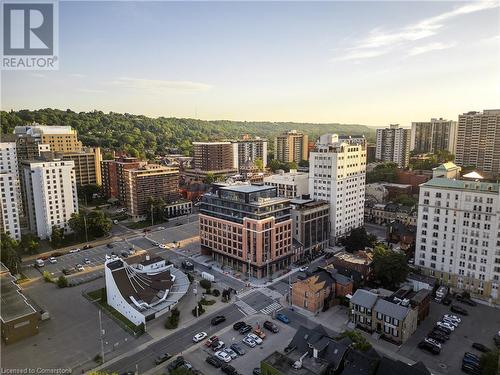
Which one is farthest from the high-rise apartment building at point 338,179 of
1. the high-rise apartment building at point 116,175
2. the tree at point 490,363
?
the high-rise apartment building at point 116,175

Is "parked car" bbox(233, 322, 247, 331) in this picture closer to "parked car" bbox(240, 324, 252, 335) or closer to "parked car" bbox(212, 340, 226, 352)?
"parked car" bbox(240, 324, 252, 335)

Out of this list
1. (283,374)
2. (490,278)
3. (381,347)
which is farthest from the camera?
(490,278)

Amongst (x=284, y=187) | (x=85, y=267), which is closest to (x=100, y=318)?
(x=85, y=267)

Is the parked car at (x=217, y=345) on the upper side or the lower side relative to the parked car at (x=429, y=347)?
lower

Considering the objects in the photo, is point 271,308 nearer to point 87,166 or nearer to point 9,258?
point 9,258

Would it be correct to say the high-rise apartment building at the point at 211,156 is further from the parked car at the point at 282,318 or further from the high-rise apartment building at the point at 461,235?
the parked car at the point at 282,318

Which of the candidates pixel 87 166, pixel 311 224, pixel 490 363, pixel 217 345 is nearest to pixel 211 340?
pixel 217 345

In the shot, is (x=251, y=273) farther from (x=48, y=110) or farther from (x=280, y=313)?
(x=48, y=110)
